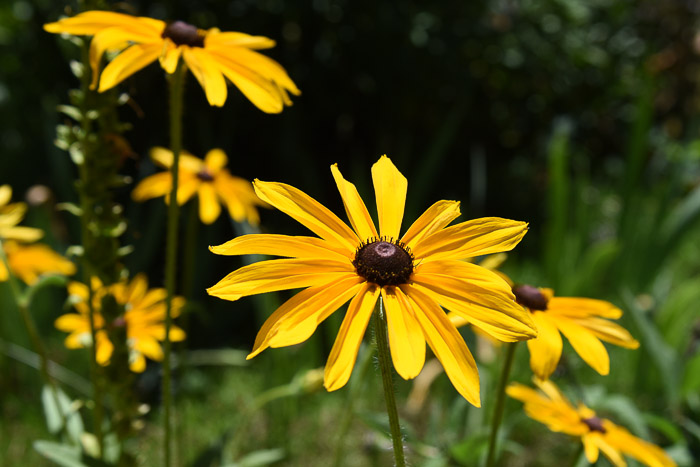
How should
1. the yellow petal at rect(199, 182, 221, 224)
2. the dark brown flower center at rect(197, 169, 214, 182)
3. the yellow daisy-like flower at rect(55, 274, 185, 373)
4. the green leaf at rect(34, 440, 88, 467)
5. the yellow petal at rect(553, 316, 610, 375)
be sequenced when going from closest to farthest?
1. the yellow petal at rect(553, 316, 610, 375)
2. the green leaf at rect(34, 440, 88, 467)
3. the yellow daisy-like flower at rect(55, 274, 185, 373)
4. the yellow petal at rect(199, 182, 221, 224)
5. the dark brown flower center at rect(197, 169, 214, 182)

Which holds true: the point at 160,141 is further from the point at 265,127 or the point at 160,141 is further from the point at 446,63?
the point at 446,63

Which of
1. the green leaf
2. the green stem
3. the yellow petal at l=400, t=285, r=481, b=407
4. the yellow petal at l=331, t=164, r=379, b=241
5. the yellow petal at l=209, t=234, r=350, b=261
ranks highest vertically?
the yellow petal at l=331, t=164, r=379, b=241

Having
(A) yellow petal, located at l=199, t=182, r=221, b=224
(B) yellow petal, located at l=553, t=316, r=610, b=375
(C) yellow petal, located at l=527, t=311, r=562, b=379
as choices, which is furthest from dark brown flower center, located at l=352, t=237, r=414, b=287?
(A) yellow petal, located at l=199, t=182, r=221, b=224

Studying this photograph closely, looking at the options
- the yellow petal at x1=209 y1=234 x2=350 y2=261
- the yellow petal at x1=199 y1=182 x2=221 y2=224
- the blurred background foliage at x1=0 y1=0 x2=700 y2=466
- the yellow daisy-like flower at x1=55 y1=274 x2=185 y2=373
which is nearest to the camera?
the yellow petal at x1=209 y1=234 x2=350 y2=261

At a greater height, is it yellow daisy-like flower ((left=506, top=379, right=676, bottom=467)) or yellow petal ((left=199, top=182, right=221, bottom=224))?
yellow petal ((left=199, top=182, right=221, bottom=224))

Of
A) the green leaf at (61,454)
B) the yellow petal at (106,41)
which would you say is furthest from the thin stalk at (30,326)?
the yellow petal at (106,41)

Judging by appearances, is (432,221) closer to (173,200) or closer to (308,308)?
(308,308)

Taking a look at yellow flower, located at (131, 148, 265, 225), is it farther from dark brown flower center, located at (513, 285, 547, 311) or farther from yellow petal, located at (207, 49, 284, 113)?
dark brown flower center, located at (513, 285, 547, 311)

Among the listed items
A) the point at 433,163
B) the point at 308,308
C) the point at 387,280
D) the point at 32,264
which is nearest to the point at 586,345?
the point at 387,280
